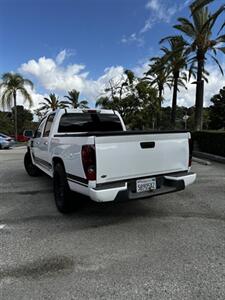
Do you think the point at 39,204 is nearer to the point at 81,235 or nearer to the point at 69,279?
the point at 81,235

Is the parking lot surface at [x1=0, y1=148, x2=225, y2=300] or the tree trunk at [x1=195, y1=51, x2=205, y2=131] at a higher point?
the tree trunk at [x1=195, y1=51, x2=205, y2=131]

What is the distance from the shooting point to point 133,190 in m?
3.89

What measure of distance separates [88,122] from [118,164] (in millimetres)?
2507

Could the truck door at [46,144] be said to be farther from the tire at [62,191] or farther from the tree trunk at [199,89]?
the tree trunk at [199,89]

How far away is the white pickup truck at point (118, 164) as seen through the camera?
3.60 m

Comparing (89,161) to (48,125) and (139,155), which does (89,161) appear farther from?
(48,125)

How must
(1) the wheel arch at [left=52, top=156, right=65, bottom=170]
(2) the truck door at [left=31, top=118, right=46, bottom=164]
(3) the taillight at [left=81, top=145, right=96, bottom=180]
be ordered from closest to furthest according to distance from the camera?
(3) the taillight at [left=81, top=145, right=96, bottom=180] < (1) the wheel arch at [left=52, top=156, right=65, bottom=170] < (2) the truck door at [left=31, top=118, right=46, bottom=164]

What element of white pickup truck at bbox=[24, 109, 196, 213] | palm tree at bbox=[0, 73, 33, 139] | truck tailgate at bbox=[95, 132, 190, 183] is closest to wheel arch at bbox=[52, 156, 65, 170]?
white pickup truck at bbox=[24, 109, 196, 213]

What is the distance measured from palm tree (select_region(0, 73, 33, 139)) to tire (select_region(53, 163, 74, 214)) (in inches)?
969

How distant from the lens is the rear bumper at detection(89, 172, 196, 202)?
360 centimetres

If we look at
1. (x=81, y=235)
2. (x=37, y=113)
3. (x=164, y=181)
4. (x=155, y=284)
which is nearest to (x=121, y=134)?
(x=164, y=181)

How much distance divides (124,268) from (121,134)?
69.6 inches

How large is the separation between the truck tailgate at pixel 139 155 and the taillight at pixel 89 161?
57 millimetres

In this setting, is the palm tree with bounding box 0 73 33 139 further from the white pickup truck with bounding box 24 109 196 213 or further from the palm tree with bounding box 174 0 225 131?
the white pickup truck with bounding box 24 109 196 213
